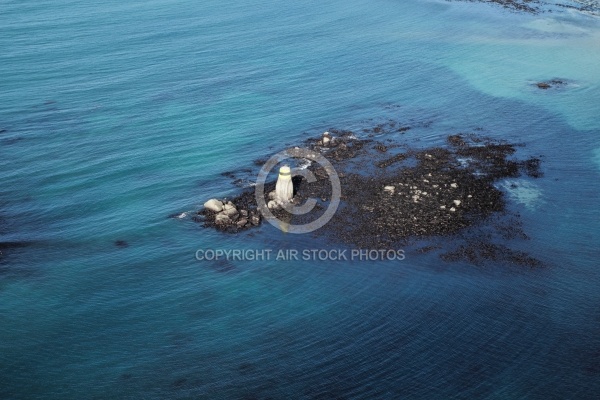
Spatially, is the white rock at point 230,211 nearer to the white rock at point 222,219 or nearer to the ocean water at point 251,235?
the white rock at point 222,219

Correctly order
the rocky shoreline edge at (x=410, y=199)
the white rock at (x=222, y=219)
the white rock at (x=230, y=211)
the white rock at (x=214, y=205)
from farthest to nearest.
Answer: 1. the white rock at (x=214, y=205)
2. the white rock at (x=230, y=211)
3. the white rock at (x=222, y=219)
4. the rocky shoreline edge at (x=410, y=199)

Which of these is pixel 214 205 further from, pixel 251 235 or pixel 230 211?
pixel 251 235

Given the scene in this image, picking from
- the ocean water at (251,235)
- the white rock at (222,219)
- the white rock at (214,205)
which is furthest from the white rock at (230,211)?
the ocean water at (251,235)

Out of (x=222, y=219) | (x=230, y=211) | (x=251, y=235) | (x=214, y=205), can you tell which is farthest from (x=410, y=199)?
(x=214, y=205)

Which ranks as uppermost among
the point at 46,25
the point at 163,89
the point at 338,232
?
the point at 46,25

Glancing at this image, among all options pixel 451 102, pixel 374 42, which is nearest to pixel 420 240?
pixel 451 102

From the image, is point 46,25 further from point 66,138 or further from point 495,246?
point 495,246
